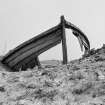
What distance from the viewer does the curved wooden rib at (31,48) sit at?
27.5ft

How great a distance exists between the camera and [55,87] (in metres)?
5.02

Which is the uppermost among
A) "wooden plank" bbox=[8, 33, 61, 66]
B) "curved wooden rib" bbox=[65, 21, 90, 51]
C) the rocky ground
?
"curved wooden rib" bbox=[65, 21, 90, 51]

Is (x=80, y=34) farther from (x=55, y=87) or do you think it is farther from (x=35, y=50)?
(x=55, y=87)

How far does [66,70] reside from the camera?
6.30m

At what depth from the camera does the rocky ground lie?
4336 millimetres

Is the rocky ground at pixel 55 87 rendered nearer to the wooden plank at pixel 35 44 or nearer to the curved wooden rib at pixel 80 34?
the wooden plank at pixel 35 44

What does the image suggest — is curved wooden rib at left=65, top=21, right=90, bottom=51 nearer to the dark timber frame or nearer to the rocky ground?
the dark timber frame

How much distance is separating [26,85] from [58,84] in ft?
2.57

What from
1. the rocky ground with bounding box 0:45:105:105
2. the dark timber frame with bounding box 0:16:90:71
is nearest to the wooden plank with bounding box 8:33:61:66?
the dark timber frame with bounding box 0:16:90:71

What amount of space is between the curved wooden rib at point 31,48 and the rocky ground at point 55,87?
211 centimetres

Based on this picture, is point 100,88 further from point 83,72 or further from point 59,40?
point 59,40

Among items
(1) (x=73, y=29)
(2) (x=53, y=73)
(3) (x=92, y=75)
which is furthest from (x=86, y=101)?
(1) (x=73, y=29)

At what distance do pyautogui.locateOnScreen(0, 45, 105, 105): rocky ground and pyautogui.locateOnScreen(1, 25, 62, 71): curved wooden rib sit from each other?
211cm

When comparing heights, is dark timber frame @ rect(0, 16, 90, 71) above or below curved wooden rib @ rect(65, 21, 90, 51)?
below
